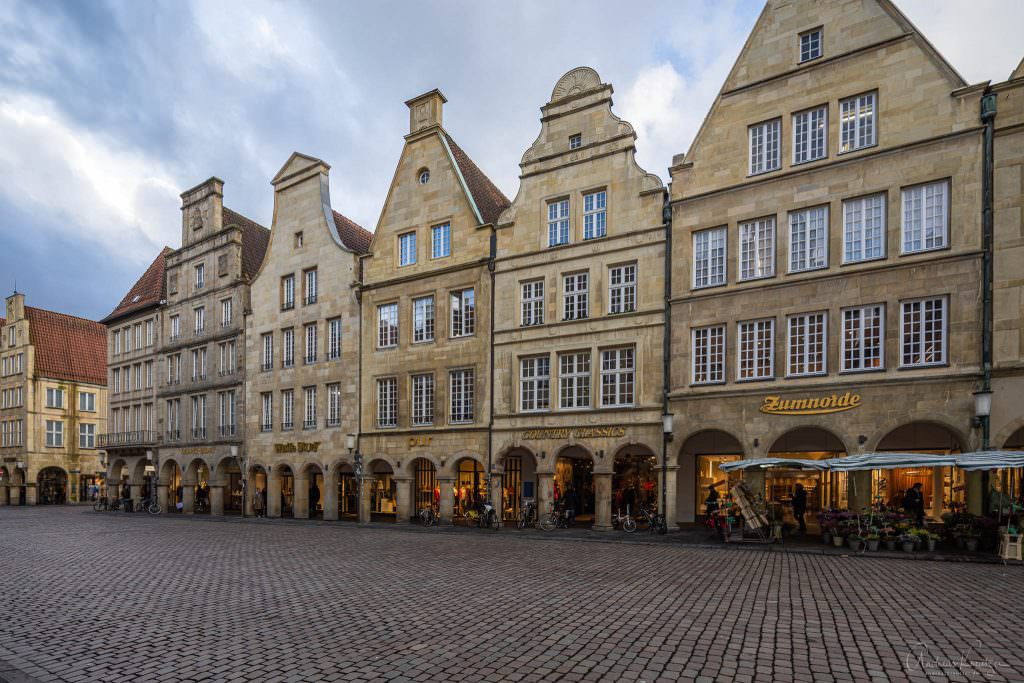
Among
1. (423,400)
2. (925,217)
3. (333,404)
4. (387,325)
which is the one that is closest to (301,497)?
(333,404)

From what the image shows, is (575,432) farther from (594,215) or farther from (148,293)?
(148,293)

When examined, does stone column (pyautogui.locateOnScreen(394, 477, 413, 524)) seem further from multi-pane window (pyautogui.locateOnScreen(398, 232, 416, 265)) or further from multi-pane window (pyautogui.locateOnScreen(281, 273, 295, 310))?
multi-pane window (pyautogui.locateOnScreen(281, 273, 295, 310))

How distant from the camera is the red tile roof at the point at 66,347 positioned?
189ft

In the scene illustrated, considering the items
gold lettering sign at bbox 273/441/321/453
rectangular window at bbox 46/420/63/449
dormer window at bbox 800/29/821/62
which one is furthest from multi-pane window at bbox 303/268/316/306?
rectangular window at bbox 46/420/63/449

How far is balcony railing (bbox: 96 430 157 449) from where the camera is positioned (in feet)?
139

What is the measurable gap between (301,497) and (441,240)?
47.4ft

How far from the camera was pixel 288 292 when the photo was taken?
3497 cm

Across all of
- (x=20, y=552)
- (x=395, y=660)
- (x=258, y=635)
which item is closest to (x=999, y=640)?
(x=395, y=660)

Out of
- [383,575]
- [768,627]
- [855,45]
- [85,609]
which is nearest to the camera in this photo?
[768,627]

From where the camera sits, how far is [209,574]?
14086 mm

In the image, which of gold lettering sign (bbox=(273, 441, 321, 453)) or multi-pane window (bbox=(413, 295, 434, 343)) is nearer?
multi-pane window (bbox=(413, 295, 434, 343))

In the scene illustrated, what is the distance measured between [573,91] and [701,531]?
675 inches

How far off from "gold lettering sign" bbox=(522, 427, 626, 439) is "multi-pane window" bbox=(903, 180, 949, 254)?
426 inches

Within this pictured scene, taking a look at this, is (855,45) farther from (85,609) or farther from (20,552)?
(20,552)
